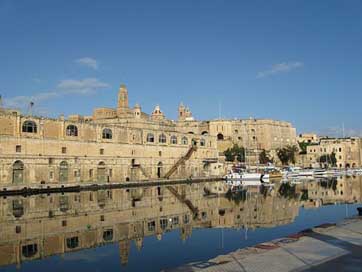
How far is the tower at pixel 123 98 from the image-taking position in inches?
3634

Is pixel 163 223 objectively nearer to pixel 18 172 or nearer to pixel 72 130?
pixel 18 172

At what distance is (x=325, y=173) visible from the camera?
298 feet

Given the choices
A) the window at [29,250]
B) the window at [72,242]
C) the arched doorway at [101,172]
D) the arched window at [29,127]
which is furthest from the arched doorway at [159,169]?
the window at [29,250]

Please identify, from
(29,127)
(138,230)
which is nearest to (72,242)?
(138,230)

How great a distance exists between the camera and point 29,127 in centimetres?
4428

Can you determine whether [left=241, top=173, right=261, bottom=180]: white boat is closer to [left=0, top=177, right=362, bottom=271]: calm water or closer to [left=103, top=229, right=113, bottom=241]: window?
[left=0, top=177, right=362, bottom=271]: calm water

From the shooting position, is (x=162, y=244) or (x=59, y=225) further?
(x=59, y=225)

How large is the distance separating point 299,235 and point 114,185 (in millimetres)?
39654

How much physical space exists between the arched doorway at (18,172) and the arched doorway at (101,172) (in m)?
10.8

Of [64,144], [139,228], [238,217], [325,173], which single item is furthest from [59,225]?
[325,173]

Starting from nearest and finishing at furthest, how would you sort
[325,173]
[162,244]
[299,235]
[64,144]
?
[299,235] < [162,244] < [64,144] < [325,173]

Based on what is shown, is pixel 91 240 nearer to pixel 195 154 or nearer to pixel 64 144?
pixel 64 144

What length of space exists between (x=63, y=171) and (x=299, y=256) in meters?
40.2

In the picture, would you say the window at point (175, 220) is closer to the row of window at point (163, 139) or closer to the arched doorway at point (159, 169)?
the row of window at point (163, 139)
